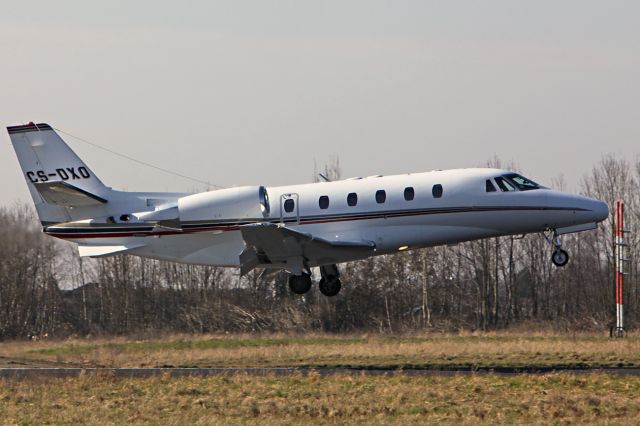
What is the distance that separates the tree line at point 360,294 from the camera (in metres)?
48.3

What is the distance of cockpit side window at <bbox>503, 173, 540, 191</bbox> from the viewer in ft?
92.8

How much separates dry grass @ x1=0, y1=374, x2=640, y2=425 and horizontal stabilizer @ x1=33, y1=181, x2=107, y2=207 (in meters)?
6.28

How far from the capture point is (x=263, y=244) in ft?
90.1

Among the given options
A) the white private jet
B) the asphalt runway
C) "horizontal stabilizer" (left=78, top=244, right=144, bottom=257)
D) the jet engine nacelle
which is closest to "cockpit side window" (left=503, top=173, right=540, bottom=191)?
the white private jet

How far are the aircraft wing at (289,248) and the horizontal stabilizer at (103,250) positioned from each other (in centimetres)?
321

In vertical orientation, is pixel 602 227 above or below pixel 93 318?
above

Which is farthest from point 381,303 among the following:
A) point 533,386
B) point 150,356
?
point 533,386

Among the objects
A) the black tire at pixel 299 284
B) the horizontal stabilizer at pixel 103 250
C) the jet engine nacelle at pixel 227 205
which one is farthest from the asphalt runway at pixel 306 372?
the jet engine nacelle at pixel 227 205

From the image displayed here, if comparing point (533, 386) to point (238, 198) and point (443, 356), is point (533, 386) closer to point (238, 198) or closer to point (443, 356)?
point (443, 356)

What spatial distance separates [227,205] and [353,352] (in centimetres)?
627

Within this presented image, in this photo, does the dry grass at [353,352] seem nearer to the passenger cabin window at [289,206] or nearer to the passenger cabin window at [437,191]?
the passenger cabin window at [289,206]

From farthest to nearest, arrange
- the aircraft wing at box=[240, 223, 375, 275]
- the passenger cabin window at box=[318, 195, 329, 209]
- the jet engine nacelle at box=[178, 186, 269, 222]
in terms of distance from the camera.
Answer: the jet engine nacelle at box=[178, 186, 269, 222] < the passenger cabin window at box=[318, 195, 329, 209] < the aircraft wing at box=[240, 223, 375, 275]

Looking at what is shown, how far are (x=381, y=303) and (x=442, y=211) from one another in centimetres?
2197

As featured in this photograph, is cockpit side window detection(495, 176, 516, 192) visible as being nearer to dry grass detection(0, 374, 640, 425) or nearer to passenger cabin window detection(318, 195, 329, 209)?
passenger cabin window detection(318, 195, 329, 209)
